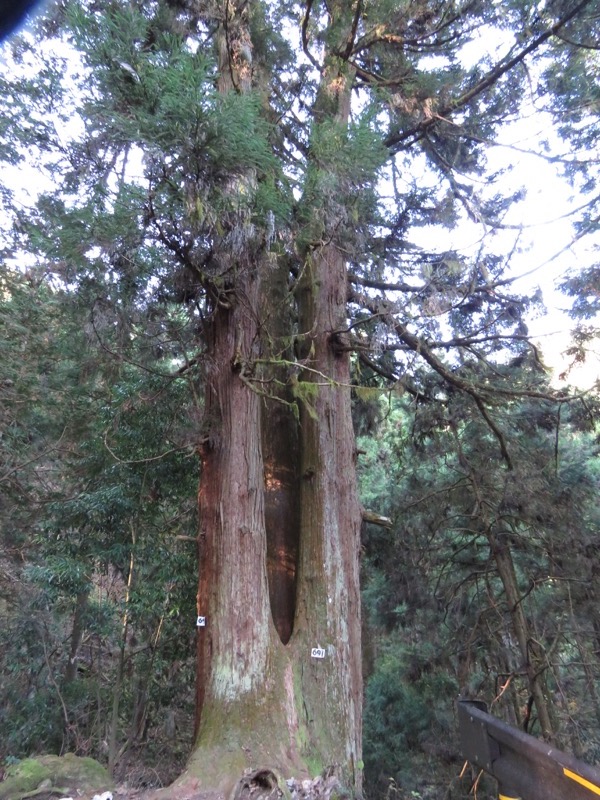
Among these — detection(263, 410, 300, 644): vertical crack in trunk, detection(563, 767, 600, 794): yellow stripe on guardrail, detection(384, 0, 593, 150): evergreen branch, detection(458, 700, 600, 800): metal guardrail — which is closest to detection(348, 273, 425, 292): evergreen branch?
detection(384, 0, 593, 150): evergreen branch

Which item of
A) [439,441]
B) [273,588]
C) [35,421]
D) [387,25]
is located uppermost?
[387,25]

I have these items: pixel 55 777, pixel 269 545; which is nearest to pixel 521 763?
pixel 55 777

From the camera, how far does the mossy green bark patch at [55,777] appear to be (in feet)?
9.04

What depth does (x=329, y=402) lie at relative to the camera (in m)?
4.93

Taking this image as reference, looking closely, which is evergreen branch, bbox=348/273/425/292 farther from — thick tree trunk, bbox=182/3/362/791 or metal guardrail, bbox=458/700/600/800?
metal guardrail, bbox=458/700/600/800

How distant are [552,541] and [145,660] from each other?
5.47m

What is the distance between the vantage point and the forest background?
383 cm

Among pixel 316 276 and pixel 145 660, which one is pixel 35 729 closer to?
pixel 145 660

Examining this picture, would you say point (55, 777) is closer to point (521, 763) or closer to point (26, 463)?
point (521, 763)

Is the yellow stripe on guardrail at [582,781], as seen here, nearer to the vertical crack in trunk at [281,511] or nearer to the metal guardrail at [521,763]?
the metal guardrail at [521,763]

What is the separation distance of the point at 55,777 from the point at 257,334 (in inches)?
129

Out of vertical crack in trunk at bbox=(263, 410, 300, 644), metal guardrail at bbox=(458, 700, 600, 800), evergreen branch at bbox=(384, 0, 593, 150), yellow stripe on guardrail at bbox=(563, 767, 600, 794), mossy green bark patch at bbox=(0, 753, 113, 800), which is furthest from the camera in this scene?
evergreen branch at bbox=(384, 0, 593, 150)

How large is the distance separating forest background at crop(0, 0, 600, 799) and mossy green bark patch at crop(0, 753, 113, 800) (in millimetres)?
1594

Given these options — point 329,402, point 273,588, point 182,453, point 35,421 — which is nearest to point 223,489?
point 273,588
